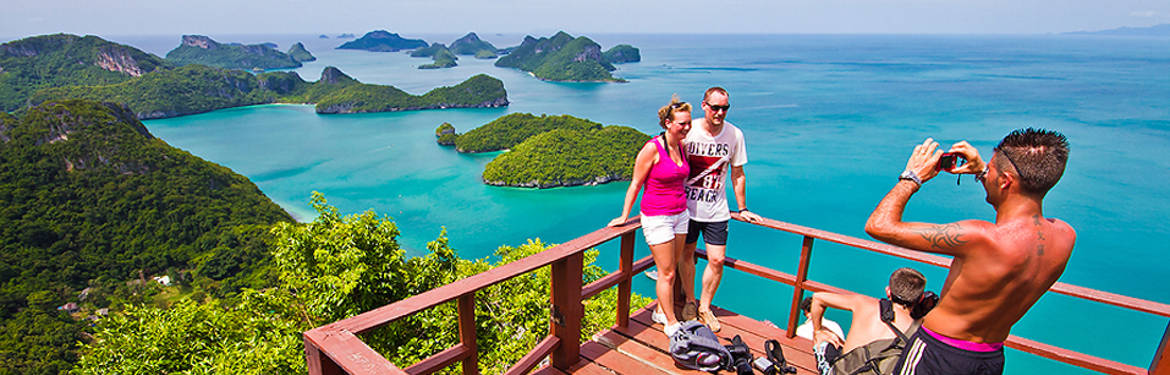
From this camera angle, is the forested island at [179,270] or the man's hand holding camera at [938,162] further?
the forested island at [179,270]

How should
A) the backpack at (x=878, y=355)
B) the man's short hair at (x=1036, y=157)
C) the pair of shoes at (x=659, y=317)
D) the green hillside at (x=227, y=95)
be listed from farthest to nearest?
the green hillside at (x=227, y=95) < the pair of shoes at (x=659, y=317) < the backpack at (x=878, y=355) < the man's short hair at (x=1036, y=157)

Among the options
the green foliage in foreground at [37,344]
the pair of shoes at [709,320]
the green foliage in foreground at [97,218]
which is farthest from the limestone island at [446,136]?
the pair of shoes at [709,320]

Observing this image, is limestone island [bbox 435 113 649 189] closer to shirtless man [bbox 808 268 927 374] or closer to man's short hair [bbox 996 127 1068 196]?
shirtless man [bbox 808 268 927 374]

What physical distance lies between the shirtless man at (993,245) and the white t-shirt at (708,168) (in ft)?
5.13

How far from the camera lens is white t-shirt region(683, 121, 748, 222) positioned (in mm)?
3498

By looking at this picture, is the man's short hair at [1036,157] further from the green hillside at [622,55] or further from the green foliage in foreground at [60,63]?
the green hillside at [622,55]

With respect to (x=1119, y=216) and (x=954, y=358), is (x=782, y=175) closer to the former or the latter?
(x=1119, y=216)

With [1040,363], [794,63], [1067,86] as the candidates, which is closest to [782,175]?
[1040,363]

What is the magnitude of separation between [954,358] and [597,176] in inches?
2077

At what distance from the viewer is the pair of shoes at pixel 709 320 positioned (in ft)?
12.2

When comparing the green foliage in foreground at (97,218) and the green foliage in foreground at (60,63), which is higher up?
the green foliage in foreground at (60,63)

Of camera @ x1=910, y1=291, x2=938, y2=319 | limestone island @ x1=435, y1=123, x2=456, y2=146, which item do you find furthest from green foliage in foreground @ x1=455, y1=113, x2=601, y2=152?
camera @ x1=910, y1=291, x2=938, y2=319

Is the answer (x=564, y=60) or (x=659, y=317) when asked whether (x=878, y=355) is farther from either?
(x=564, y=60)

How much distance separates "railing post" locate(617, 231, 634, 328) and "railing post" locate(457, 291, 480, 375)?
3.34ft
